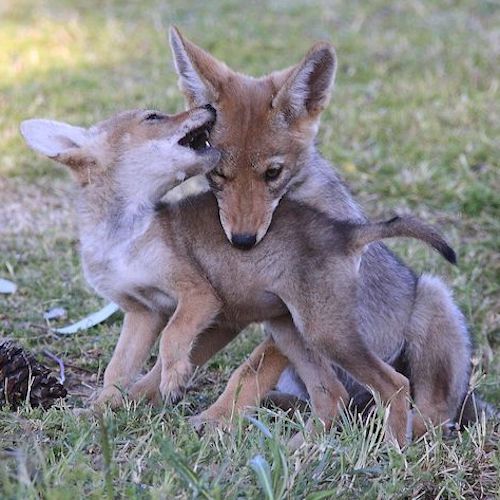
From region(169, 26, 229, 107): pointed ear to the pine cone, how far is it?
1420mm

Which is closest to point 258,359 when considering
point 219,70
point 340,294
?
point 340,294

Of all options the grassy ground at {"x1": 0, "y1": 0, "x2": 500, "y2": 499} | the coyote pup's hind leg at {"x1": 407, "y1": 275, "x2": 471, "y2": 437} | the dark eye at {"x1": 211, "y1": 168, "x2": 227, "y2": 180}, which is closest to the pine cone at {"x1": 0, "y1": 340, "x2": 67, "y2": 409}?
the grassy ground at {"x1": 0, "y1": 0, "x2": 500, "y2": 499}

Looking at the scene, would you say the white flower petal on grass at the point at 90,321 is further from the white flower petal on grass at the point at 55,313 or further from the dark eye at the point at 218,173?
the dark eye at the point at 218,173

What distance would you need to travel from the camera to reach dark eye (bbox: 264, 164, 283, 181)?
4.62m

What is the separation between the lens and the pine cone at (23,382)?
14.0ft

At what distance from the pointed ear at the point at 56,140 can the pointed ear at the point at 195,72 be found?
0.57m

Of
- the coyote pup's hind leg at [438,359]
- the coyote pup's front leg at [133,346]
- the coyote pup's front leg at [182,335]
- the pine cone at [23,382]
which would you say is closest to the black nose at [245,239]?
the coyote pup's front leg at [182,335]

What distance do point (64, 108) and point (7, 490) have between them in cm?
578

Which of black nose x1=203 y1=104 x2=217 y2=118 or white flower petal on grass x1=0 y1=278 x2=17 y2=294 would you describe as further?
white flower petal on grass x1=0 y1=278 x2=17 y2=294

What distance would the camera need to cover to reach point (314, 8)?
11070mm

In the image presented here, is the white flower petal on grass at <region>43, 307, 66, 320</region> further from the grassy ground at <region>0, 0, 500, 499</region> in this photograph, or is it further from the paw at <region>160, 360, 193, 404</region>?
the paw at <region>160, 360, 193, 404</region>

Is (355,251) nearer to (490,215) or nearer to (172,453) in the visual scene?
(172,453)

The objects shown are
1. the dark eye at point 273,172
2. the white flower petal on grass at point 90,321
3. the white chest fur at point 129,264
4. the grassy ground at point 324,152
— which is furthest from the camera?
the white flower petal on grass at point 90,321

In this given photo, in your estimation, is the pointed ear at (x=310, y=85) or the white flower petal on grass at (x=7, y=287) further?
the white flower petal on grass at (x=7, y=287)
